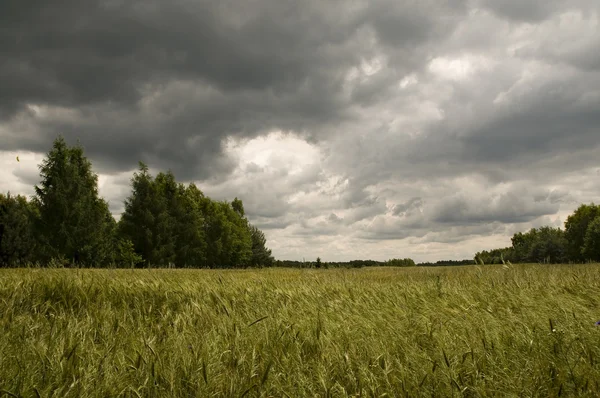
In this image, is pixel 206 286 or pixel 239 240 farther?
pixel 239 240

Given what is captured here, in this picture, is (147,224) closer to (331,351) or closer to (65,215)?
(65,215)

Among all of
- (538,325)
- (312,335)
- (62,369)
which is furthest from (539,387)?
(62,369)

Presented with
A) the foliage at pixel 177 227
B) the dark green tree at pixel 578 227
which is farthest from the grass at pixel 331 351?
the dark green tree at pixel 578 227

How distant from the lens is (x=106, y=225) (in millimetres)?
33000

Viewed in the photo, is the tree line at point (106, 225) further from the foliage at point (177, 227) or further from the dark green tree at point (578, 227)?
the dark green tree at point (578, 227)

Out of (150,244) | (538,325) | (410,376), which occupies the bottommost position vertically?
(410,376)

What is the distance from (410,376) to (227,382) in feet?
5.13

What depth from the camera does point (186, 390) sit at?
3.20 m

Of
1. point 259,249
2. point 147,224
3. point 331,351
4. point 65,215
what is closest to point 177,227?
point 147,224

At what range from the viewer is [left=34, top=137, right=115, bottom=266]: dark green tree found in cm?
2750

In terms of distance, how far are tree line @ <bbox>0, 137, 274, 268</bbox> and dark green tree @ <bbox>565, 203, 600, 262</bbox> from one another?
50728 millimetres

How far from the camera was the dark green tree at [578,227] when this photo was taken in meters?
64.3

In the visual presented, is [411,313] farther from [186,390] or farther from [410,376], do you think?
[186,390]

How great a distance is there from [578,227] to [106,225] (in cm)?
6818
